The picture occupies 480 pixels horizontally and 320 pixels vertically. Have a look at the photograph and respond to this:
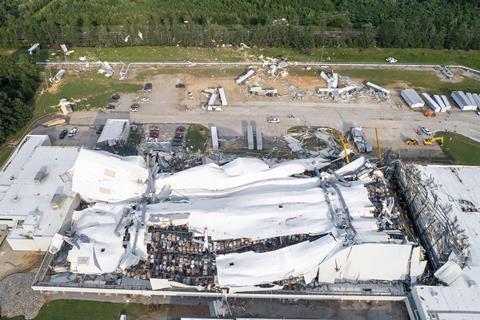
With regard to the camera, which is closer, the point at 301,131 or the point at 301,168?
the point at 301,168

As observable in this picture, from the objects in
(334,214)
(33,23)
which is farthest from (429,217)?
(33,23)

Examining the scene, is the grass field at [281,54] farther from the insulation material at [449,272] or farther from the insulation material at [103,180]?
the insulation material at [449,272]

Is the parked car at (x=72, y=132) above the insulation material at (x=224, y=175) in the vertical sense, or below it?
below

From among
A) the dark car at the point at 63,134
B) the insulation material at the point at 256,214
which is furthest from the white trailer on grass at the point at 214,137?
the dark car at the point at 63,134

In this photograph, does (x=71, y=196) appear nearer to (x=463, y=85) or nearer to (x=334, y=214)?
(x=334, y=214)

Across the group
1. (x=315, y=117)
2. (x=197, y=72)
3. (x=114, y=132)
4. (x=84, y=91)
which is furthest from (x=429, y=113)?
(x=84, y=91)
